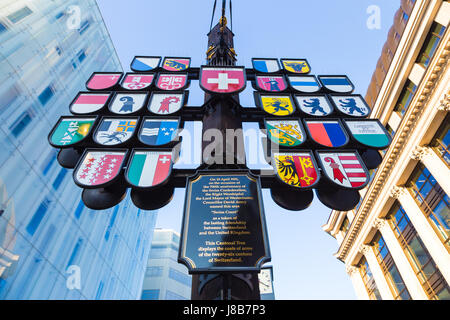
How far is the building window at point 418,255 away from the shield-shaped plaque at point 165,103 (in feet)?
54.7

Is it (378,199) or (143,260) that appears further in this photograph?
(143,260)

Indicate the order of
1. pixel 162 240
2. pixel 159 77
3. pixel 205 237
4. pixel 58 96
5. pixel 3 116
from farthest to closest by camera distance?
Result: pixel 162 240, pixel 58 96, pixel 3 116, pixel 159 77, pixel 205 237

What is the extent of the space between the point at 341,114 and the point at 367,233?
1883 cm

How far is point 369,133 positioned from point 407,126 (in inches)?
562

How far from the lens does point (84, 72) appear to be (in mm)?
23938

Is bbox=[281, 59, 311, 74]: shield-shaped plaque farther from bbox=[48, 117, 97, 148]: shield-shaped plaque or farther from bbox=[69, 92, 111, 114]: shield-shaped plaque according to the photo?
bbox=[48, 117, 97, 148]: shield-shaped plaque

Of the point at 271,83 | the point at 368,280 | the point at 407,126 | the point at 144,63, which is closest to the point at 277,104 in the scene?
the point at 271,83

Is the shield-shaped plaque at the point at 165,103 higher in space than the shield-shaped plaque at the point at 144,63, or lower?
lower

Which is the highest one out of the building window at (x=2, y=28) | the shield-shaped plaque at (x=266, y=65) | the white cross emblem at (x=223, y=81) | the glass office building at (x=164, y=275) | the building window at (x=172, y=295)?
the glass office building at (x=164, y=275)

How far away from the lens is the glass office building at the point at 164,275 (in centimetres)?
5206

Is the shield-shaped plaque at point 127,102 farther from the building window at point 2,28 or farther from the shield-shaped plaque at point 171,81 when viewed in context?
the building window at point 2,28

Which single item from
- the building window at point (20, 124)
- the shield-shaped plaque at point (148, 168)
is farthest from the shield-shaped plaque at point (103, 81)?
the building window at point (20, 124)
